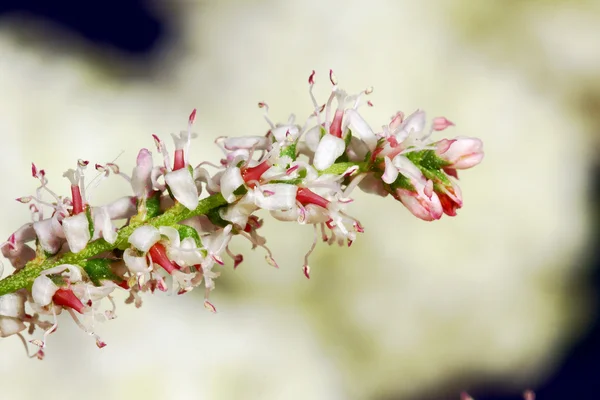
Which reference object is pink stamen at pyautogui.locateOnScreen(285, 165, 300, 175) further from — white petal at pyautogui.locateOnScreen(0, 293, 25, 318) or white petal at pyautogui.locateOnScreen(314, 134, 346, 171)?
white petal at pyautogui.locateOnScreen(0, 293, 25, 318)

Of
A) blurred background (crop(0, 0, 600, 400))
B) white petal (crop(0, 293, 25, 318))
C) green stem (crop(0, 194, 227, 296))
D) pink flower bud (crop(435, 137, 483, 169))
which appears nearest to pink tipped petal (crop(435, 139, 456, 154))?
pink flower bud (crop(435, 137, 483, 169))

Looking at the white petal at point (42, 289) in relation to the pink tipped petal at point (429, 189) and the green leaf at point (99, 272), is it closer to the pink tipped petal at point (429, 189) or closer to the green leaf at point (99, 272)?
the green leaf at point (99, 272)

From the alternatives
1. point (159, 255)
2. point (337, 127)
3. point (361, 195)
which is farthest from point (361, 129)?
point (361, 195)

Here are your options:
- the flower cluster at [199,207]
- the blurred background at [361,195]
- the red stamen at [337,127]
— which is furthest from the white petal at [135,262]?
the blurred background at [361,195]

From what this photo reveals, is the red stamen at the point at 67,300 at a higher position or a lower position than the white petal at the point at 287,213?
lower

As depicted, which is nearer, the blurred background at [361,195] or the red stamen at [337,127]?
the red stamen at [337,127]

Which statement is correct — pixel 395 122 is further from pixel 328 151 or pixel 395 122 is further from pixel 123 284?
pixel 123 284
